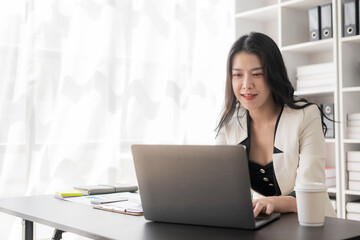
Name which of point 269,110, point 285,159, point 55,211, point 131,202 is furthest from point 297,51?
point 55,211

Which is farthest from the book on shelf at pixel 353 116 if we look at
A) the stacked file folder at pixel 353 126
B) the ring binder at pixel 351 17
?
the ring binder at pixel 351 17

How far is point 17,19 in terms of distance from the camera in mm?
2715

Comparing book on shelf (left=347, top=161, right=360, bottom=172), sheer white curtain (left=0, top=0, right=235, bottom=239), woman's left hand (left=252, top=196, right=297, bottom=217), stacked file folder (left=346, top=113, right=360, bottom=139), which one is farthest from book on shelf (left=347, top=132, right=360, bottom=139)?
woman's left hand (left=252, top=196, right=297, bottom=217)

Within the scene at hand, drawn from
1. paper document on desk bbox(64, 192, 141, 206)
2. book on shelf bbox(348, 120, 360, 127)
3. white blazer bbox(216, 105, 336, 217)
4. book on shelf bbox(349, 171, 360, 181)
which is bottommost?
book on shelf bbox(349, 171, 360, 181)

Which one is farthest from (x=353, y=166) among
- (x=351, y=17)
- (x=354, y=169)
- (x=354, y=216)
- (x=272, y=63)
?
(x=272, y=63)

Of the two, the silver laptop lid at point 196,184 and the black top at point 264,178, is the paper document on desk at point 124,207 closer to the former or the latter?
the silver laptop lid at point 196,184

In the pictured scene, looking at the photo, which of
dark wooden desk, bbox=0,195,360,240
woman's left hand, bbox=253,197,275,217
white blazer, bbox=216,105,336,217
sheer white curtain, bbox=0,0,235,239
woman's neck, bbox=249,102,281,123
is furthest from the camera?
sheer white curtain, bbox=0,0,235,239

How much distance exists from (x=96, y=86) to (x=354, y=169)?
66.2 inches

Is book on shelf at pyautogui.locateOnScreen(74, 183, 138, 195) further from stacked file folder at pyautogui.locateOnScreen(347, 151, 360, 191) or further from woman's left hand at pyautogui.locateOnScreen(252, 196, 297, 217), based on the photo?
stacked file folder at pyautogui.locateOnScreen(347, 151, 360, 191)

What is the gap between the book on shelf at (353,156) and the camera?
9.74 ft

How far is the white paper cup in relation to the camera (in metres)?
1.25

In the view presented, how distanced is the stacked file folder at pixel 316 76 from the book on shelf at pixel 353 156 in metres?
0.45

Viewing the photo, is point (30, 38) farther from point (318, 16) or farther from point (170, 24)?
point (318, 16)

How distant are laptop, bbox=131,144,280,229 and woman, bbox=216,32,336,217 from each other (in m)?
0.49
